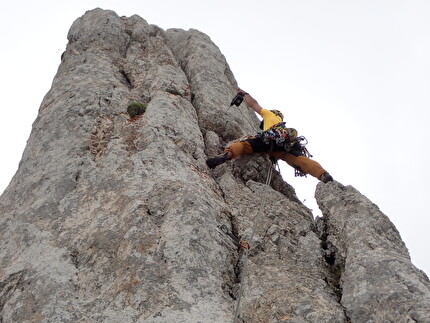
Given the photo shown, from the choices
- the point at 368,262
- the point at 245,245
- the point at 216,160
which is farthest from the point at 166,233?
the point at 216,160

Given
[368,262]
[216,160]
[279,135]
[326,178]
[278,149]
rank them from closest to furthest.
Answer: [368,262] → [326,178] → [216,160] → [279,135] → [278,149]

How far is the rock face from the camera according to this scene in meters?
8.22

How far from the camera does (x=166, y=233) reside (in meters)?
9.33

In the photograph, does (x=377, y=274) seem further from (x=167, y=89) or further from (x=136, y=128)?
(x=167, y=89)

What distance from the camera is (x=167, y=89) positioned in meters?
15.5

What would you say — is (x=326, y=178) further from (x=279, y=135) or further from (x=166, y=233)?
(x=166, y=233)

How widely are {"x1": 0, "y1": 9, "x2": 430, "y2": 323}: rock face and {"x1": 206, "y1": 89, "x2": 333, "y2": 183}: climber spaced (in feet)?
1.02

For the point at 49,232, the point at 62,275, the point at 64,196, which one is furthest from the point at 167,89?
the point at 62,275

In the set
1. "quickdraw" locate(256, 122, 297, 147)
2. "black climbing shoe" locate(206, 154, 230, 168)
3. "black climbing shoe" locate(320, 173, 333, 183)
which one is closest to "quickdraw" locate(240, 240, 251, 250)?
"black climbing shoe" locate(206, 154, 230, 168)

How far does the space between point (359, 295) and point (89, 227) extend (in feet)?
17.7

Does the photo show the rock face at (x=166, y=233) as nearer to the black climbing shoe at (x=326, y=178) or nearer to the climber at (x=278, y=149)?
the climber at (x=278, y=149)

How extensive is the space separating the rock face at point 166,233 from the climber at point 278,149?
31cm

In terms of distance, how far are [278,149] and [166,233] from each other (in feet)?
19.1

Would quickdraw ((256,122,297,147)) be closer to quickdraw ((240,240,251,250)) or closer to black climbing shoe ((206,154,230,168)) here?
black climbing shoe ((206,154,230,168))
